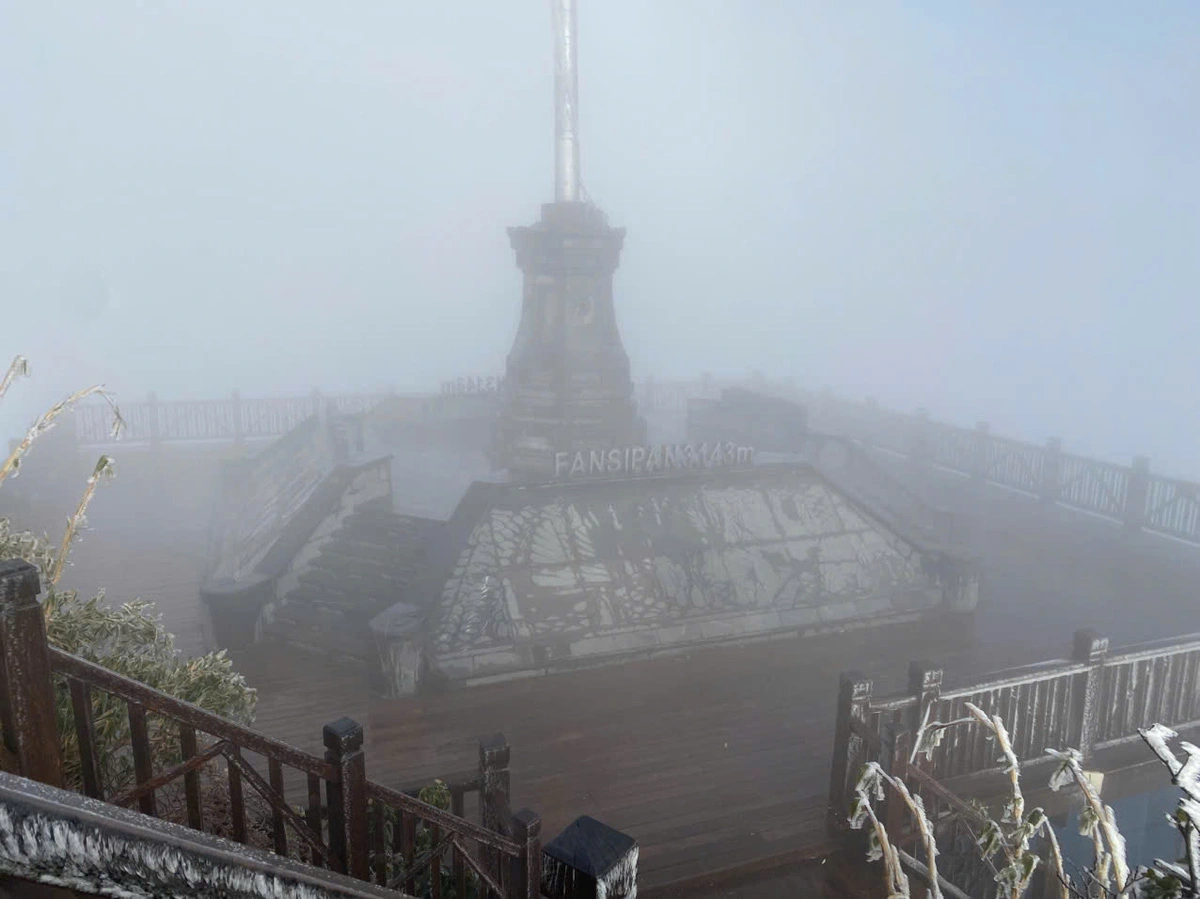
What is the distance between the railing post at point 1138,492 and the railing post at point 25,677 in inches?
728

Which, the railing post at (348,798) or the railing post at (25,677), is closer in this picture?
the railing post at (25,677)

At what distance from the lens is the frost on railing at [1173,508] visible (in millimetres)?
15609

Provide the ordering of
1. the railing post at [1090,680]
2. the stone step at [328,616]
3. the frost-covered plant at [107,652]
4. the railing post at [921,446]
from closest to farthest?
the frost-covered plant at [107,652] < the railing post at [1090,680] < the stone step at [328,616] < the railing post at [921,446]

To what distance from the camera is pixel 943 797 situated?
22.0ft

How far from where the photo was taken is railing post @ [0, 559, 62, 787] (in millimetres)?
3088

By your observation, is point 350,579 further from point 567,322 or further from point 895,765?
point 895,765

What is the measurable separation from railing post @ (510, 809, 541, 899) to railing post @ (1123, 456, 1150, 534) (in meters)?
16.2

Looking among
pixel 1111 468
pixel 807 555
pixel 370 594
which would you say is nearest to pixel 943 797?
pixel 807 555

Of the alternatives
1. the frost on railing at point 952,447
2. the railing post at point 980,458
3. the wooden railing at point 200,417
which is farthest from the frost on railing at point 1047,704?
the wooden railing at point 200,417

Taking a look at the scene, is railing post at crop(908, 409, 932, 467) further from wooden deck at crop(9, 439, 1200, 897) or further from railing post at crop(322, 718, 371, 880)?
railing post at crop(322, 718, 371, 880)

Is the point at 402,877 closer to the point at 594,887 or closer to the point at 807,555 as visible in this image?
the point at 594,887

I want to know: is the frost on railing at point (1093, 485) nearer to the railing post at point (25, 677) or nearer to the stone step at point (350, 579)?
the stone step at point (350, 579)

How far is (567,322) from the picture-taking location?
53.3 ft

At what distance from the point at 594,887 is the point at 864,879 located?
417 cm
